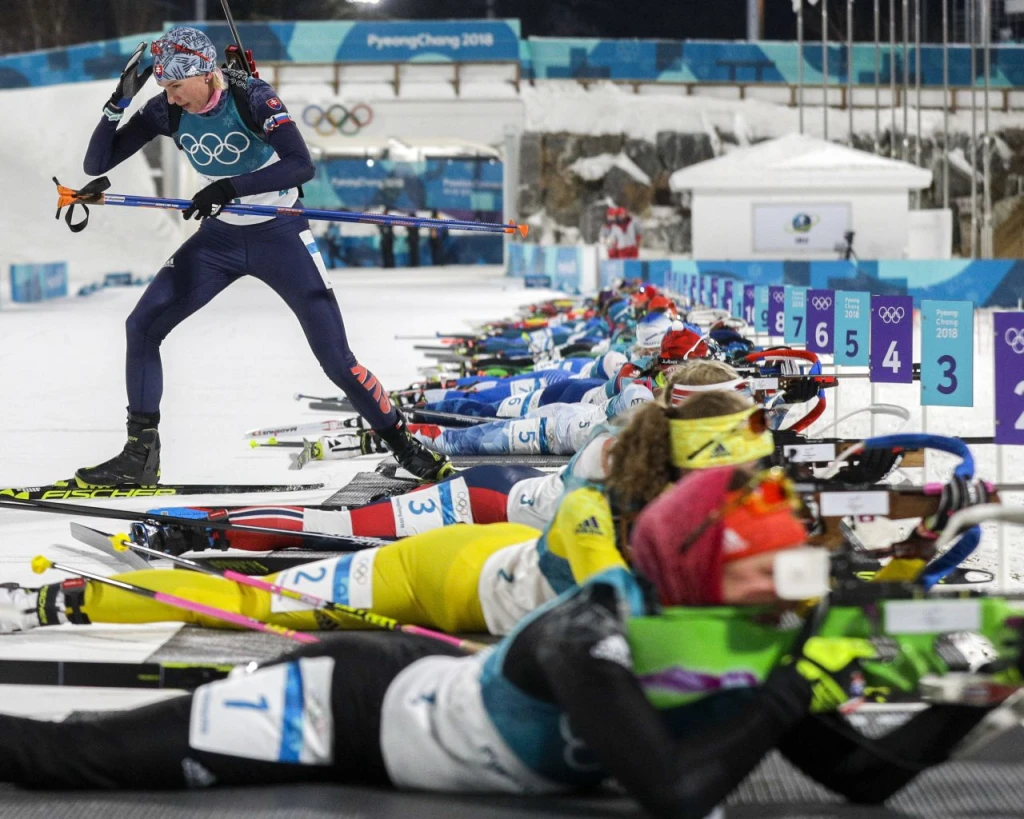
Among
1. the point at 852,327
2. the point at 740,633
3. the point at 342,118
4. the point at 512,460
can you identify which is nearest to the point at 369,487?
the point at 512,460

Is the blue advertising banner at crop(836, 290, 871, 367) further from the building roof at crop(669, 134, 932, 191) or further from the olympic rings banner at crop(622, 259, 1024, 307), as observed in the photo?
the building roof at crop(669, 134, 932, 191)

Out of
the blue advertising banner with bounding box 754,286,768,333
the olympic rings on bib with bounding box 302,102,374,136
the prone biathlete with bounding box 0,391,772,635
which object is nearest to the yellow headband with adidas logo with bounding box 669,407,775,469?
the prone biathlete with bounding box 0,391,772,635

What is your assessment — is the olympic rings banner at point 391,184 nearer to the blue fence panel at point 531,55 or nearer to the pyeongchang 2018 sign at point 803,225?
the blue fence panel at point 531,55

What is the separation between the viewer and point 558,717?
2.19 metres

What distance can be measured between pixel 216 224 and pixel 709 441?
3158mm

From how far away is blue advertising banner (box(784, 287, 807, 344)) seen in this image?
27.7 feet

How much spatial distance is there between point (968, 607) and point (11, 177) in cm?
3274

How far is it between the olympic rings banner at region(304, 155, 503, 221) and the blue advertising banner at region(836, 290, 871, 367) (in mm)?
30214

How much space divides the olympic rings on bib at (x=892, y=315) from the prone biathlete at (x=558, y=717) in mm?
3735

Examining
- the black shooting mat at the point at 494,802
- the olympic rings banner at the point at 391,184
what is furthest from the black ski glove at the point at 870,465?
the olympic rings banner at the point at 391,184

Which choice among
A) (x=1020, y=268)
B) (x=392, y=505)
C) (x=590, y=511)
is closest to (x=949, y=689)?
(x=590, y=511)

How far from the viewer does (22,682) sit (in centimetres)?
314

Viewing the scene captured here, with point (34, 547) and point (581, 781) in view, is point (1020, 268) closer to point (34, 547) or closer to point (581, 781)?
point (34, 547)

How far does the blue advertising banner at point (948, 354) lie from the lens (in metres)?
5.09
